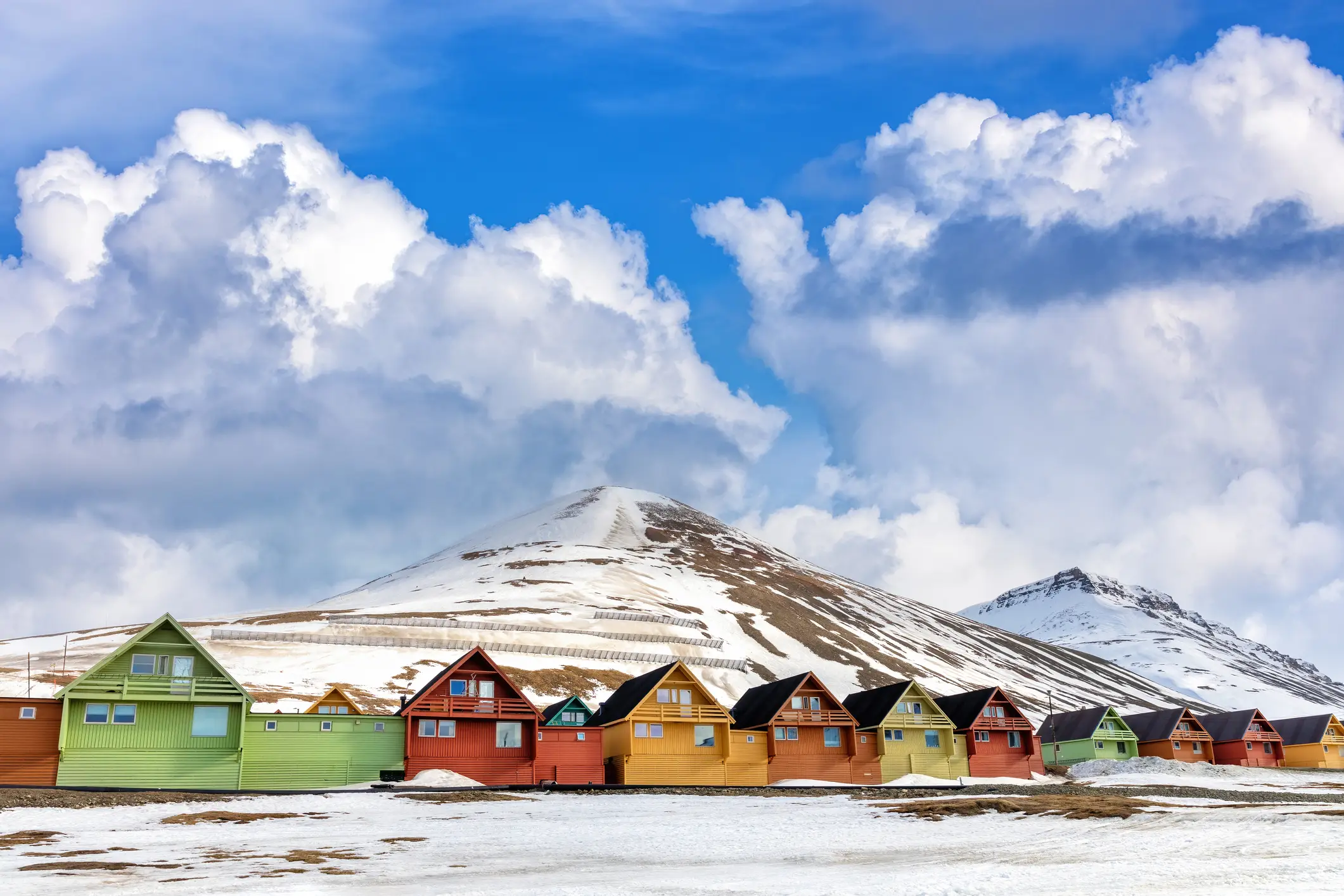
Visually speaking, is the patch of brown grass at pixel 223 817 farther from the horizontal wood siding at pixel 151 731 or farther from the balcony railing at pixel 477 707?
the balcony railing at pixel 477 707

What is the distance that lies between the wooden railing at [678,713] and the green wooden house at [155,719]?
24.9 meters

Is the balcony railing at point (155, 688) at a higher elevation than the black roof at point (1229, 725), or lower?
higher

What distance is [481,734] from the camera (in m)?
70.3

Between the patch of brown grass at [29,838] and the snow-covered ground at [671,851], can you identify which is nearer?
the snow-covered ground at [671,851]

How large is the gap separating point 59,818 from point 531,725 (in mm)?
33698

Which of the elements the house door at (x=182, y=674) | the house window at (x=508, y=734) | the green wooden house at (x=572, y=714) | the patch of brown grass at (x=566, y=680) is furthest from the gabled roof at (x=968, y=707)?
the house door at (x=182, y=674)

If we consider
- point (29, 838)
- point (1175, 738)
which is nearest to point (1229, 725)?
point (1175, 738)

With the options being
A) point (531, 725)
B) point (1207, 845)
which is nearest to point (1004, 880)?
point (1207, 845)

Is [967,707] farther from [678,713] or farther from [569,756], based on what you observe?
[569,756]

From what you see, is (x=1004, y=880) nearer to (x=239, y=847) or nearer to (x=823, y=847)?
(x=823, y=847)

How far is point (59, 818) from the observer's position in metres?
40.3

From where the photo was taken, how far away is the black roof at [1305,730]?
372ft

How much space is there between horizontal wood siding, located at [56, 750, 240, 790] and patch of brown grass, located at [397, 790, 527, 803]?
49.0ft

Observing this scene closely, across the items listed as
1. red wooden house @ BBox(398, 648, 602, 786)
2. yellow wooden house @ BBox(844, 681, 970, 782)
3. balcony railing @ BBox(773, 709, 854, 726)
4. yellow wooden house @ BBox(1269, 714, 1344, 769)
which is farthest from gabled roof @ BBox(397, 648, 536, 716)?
yellow wooden house @ BBox(1269, 714, 1344, 769)
